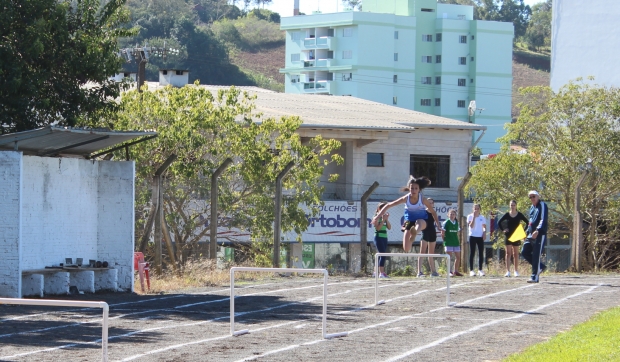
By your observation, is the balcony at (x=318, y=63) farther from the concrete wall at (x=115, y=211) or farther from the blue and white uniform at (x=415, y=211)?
the blue and white uniform at (x=415, y=211)

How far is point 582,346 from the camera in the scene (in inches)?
442

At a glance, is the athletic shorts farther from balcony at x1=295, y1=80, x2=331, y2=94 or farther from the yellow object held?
balcony at x1=295, y1=80, x2=331, y2=94

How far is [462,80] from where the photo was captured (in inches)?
4245

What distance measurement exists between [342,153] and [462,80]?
66174 mm

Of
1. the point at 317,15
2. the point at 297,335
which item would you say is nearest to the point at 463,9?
the point at 317,15

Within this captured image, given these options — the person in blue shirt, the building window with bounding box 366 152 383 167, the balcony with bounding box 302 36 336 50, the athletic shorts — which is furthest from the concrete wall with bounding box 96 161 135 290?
the balcony with bounding box 302 36 336 50

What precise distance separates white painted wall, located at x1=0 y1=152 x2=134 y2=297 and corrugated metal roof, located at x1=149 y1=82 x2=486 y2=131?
19999mm

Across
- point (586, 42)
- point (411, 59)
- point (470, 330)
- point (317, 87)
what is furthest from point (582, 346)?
point (411, 59)

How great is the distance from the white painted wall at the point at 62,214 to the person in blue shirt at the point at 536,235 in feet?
24.6

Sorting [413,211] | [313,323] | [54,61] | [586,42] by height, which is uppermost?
[586,42]

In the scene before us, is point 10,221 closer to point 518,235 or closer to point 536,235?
point 536,235

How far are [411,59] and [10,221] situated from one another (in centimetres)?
9085

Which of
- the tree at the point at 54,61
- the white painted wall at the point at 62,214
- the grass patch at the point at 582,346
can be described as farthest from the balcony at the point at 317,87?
the grass patch at the point at 582,346

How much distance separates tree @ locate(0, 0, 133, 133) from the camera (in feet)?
61.1
